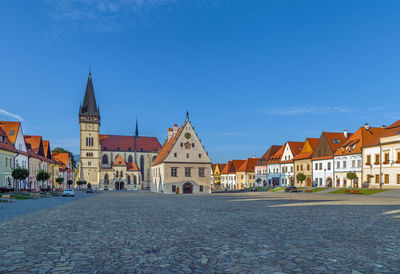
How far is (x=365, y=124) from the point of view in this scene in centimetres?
6309

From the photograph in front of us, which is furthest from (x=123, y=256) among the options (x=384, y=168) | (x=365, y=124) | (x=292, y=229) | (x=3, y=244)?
(x=365, y=124)

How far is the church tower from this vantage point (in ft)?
358

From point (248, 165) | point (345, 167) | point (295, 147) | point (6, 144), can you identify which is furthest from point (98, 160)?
point (345, 167)

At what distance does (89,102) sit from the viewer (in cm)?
11062

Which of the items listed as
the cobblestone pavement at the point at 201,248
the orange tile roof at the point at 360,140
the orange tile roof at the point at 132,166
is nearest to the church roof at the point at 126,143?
the orange tile roof at the point at 132,166

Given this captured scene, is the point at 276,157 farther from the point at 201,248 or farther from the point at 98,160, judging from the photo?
the point at 201,248

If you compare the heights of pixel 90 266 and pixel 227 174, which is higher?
pixel 90 266

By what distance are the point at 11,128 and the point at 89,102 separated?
60.4 metres

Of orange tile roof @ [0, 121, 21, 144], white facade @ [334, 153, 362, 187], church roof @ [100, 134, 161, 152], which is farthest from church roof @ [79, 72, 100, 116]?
white facade @ [334, 153, 362, 187]

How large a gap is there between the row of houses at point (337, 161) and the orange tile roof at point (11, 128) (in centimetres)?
5190

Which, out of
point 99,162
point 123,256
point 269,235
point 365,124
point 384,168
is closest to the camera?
point 123,256

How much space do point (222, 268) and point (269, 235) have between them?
483 cm

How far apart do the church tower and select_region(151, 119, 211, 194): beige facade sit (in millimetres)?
51157

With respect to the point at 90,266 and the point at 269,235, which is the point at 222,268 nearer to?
the point at 90,266
